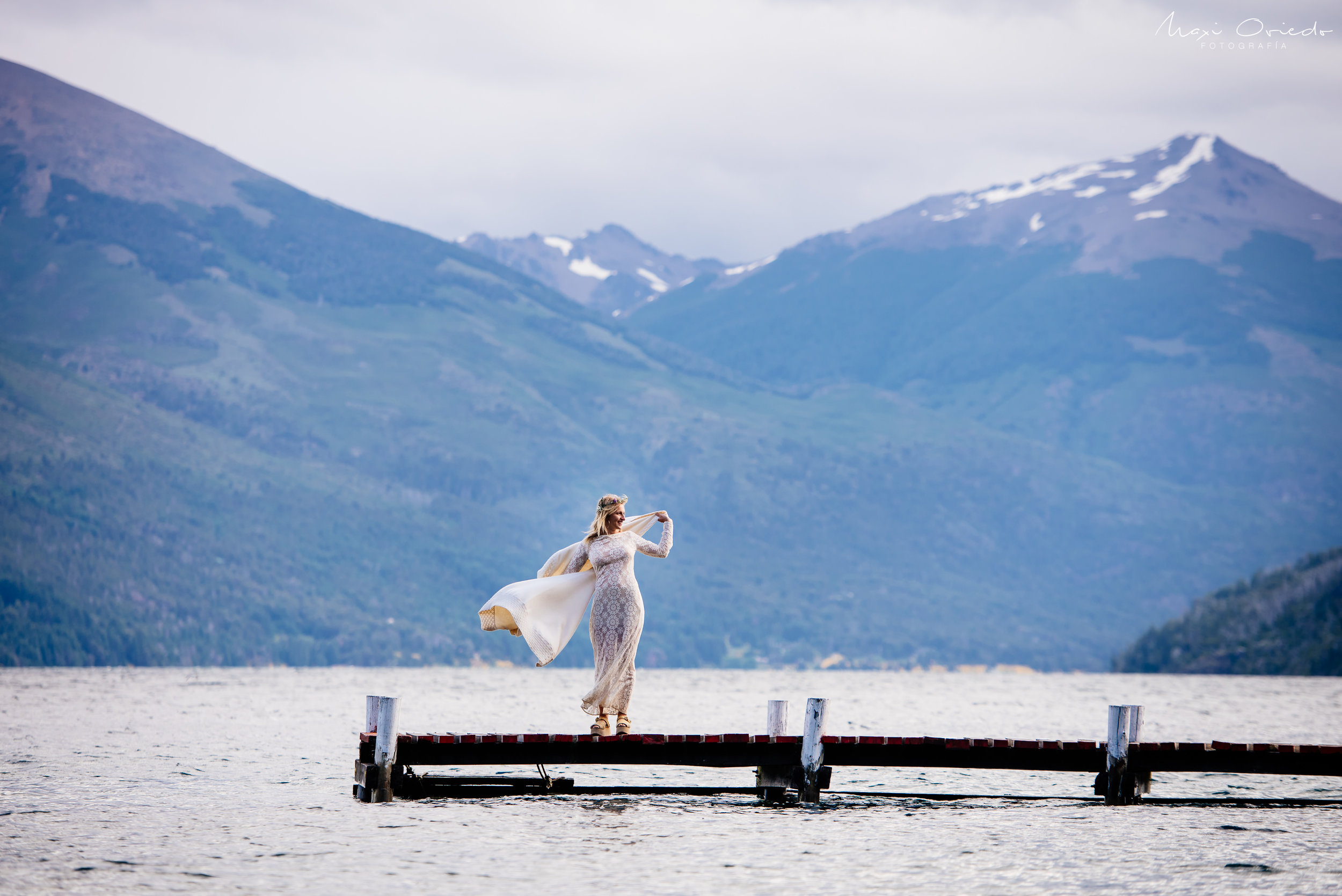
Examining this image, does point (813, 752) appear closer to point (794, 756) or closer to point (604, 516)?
point (794, 756)

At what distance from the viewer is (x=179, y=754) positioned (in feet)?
62.9

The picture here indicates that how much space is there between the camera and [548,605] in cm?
1477

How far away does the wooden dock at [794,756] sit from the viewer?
508 inches

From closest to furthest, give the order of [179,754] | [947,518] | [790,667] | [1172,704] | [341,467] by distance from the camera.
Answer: [179,754]
[1172,704]
[790,667]
[341,467]
[947,518]

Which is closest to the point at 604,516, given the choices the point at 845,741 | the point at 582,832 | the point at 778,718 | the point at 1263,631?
the point at 778,718

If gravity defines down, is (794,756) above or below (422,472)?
below

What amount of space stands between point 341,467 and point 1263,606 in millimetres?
85515

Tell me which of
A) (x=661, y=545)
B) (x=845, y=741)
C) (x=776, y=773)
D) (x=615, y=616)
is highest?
(x=661, y=545)

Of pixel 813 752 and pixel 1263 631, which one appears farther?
pixel 1263 631

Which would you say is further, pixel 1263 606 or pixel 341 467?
pixel 341 467

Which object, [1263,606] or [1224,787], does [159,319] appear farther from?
[1224,787]

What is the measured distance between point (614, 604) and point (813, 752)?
2.54 metres

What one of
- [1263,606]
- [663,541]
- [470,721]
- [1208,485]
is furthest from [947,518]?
A: [663,541]

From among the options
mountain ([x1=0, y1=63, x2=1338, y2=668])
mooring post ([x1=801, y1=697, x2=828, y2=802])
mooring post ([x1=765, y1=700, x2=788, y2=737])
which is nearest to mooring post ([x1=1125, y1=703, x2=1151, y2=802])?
mooring post ([x1=801, y1=697, x2=828, y2=802])
